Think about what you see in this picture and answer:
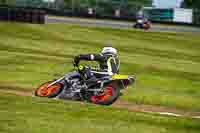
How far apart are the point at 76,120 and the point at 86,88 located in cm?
302

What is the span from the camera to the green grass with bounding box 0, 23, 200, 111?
58.5 ft

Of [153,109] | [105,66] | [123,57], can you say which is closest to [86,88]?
[105,66]

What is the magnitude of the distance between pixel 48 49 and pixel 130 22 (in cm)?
3345

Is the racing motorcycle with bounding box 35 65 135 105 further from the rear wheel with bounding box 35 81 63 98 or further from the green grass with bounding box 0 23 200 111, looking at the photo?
the green grass with bounding box 0 23 200 111

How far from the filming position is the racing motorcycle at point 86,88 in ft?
45.2

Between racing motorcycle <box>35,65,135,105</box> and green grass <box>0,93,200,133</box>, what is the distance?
73cm

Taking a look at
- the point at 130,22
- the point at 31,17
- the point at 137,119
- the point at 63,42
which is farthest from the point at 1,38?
the point at 130,22

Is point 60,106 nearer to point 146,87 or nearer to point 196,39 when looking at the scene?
point 146,87

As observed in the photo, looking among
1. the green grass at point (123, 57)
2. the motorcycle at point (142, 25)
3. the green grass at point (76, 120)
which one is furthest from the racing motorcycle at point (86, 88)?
the motorcycle at point (142, 25)

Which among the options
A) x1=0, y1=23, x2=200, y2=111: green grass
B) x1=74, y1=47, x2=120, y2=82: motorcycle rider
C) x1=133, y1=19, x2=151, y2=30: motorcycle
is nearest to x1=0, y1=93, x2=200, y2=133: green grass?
x1=74, y1=47, x2=120, y2=82: motorcycle rider

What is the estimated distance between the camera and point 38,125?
10312 millimetres

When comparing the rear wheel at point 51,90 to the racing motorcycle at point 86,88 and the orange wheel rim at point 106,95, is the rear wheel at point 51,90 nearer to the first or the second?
the racing motorcycle at point 86,88

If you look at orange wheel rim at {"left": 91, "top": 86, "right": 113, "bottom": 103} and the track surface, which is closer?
orange wheel rim at {"left": 91, "top": 86, "right": 113, "bottom": 103}

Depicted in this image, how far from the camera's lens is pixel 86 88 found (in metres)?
14.0
